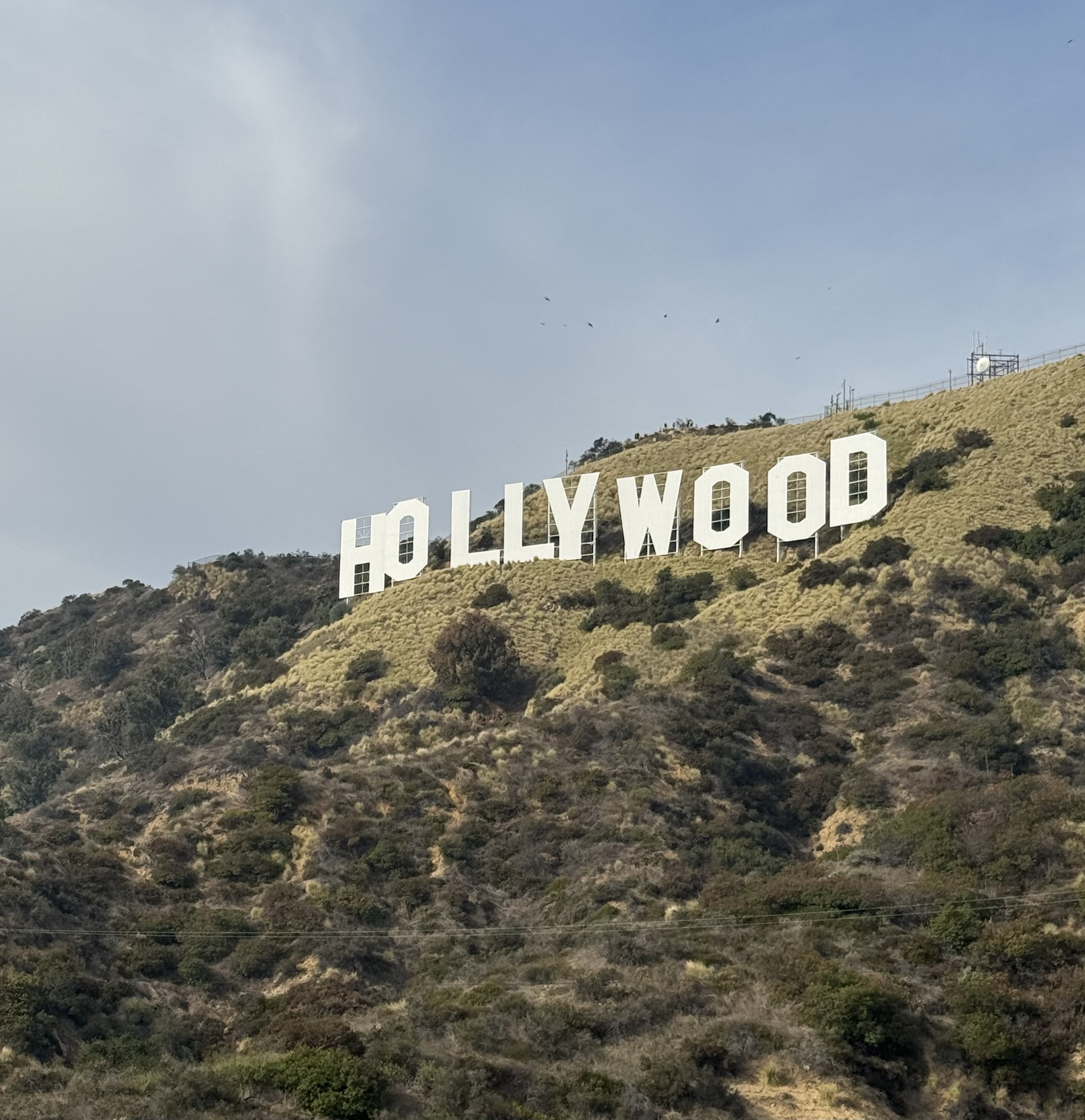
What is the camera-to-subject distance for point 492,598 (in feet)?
285

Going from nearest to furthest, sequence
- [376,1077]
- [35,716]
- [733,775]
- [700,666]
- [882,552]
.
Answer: [376,1077]
[733,775]
[700,666]
[882,552]
[35,716]

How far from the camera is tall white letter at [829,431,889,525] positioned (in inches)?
3164

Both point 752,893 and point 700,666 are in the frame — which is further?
point 700,666

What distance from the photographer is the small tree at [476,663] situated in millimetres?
78812

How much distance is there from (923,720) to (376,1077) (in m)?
34.1

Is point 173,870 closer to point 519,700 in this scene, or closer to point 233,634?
point 519,700

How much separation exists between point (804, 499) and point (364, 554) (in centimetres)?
2461

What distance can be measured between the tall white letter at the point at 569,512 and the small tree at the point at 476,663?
30.6 ft

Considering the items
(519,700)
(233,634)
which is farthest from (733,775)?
(233,634)

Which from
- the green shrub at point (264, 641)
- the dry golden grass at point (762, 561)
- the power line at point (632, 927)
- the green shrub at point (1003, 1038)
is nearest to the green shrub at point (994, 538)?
the dry golden grass at point (762, 561)

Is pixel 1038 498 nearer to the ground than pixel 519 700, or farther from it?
farther from it

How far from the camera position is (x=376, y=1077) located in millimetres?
37562

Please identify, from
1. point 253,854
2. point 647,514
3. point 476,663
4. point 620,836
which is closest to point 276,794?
point 253,854

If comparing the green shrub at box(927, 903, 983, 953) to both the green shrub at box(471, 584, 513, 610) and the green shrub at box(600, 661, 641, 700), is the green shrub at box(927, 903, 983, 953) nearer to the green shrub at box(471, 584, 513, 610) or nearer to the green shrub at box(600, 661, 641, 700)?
the green shrub at box(600, 661, 641, 700)
